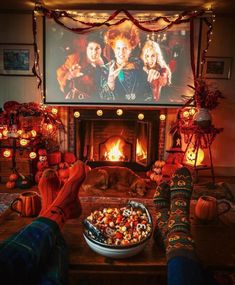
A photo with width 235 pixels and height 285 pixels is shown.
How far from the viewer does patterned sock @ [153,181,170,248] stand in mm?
1107

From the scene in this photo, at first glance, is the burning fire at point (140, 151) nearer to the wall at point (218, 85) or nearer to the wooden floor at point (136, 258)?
the wall at point (218, 85)

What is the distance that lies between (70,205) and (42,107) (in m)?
1.82

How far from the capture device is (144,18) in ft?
8.78

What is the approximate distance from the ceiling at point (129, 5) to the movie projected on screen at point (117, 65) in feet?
0.47

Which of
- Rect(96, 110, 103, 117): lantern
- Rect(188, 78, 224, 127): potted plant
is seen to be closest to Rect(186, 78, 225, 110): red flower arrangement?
Rect(188, 78, 224, 127): potted plant

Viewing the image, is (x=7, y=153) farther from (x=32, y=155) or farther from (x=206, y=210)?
Result: (x=206, y=210)

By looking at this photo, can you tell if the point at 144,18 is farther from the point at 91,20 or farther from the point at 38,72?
the point at 38,72

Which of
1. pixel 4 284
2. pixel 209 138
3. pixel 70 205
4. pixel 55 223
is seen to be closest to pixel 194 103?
pixel 209 138

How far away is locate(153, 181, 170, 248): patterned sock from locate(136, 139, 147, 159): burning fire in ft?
5.90

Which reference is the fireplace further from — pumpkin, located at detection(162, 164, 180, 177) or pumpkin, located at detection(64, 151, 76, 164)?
pumpkin, located at detection(162, 164, 180, 177)

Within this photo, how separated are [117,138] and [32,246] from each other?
7.84ft

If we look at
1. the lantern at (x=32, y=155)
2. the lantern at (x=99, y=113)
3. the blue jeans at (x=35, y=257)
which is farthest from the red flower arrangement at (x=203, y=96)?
the blue jeans at (x=35, y=257)

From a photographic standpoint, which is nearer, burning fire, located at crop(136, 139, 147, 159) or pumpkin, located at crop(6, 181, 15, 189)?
pumpkin, located at crop(6, 181, 15, 189)

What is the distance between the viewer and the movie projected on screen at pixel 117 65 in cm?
275
